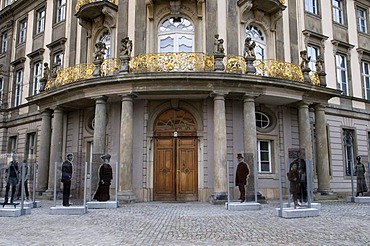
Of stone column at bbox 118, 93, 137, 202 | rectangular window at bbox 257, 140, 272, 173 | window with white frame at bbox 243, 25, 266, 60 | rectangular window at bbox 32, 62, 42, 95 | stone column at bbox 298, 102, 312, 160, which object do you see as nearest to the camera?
stone column at bbox 118, 93, 137, 202

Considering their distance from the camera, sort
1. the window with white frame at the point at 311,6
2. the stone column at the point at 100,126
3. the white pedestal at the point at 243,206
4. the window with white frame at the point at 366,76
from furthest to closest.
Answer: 1. the window with white frame at the point at 366,76
2. the window with white frame at the point at 311,6
3. the stone column at the point at 100,126
4. the white pedestal at the point at 243,206

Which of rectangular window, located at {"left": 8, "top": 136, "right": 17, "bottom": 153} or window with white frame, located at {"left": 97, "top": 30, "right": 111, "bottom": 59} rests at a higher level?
window with white frame, located at {"left": 97, "top": 30, "right": 111, "bottom": 59}

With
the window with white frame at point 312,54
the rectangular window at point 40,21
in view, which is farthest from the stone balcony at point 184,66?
the rectangular window at point 40,21

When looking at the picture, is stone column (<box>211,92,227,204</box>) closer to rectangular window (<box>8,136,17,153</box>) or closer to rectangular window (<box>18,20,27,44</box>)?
rectangular window (<box>8,136,17,153</box>)

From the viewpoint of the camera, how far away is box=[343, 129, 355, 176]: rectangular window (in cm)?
2169

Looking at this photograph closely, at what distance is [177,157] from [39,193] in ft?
24.7

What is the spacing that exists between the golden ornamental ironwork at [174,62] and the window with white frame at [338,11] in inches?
431

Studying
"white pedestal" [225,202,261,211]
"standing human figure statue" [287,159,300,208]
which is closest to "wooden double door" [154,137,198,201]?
"white pedestal" [225,202,261,211]

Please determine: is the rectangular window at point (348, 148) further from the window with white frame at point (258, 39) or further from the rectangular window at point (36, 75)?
the rectangular window at point (36, 75)

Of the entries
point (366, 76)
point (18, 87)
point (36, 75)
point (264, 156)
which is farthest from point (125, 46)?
point (366, 76)

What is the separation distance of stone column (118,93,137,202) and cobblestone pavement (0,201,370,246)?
144 inches

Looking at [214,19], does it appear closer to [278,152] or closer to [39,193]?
[278,152]

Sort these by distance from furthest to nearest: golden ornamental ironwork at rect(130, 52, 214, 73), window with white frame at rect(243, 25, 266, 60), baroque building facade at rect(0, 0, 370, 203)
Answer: window with white frame at rect(243, 25, 266, 60) → golden ornamental ironwork at rect(130, 52, 214, 73) → baroque building facade at rect(0, 0, 370, 203)

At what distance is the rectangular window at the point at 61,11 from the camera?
23.2m
